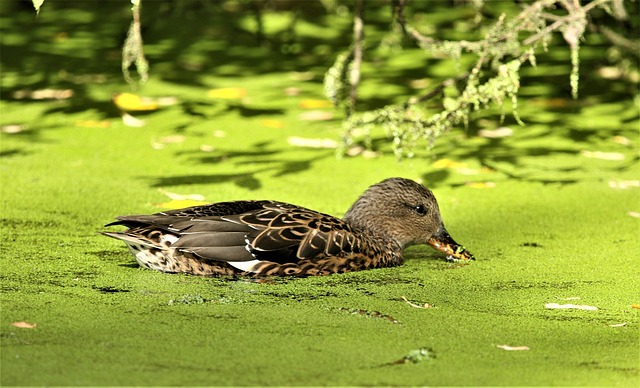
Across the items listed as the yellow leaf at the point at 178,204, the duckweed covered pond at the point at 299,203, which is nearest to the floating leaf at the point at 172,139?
the duckweed covered pond at the point at 299,203

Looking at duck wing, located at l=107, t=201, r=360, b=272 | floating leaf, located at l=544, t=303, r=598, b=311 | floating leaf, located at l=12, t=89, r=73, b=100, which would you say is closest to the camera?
floating leaf, located at l=544, t=303, r=598, b=311

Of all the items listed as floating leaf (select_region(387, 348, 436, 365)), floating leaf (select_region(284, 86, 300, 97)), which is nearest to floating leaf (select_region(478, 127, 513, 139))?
floating leaf (select_region(284, 86, 300, 97))

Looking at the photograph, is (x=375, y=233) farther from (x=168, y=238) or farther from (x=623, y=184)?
(x=623, y=184)

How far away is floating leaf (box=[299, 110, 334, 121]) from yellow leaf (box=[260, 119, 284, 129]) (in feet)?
0.69

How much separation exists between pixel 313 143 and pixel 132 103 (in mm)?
1381

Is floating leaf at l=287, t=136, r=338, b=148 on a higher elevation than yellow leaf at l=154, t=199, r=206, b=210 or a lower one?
lower

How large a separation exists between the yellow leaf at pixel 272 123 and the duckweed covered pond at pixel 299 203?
13 millimetres

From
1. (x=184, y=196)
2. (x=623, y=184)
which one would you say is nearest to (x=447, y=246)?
(x=184, y=196)

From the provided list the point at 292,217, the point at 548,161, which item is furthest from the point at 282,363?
the point at 548,161

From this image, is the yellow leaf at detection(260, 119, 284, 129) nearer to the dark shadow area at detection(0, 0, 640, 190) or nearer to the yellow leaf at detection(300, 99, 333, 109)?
the dark shadow area at detection(0, 0, 640, 190)

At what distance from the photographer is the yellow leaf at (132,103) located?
715 centimetres

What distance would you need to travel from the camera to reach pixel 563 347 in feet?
11.0

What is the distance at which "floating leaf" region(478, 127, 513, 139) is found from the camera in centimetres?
684

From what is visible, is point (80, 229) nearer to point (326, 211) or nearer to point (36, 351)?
point (326, 211)
